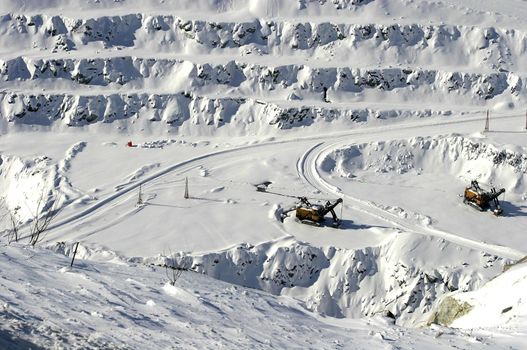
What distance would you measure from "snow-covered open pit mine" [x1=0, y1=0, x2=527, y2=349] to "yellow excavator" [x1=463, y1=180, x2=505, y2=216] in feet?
0.45

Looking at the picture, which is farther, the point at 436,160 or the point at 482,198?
Answer: the point at 436,160

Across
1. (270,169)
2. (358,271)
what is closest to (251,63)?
(270,169)

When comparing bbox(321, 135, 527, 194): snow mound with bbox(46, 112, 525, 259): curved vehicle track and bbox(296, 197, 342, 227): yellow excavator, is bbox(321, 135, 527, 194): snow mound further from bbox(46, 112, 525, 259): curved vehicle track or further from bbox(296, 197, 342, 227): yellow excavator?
bbox(296, 197, 342, 227): yellow excavator

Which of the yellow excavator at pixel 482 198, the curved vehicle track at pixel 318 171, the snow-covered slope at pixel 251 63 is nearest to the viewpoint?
the curved vehicle track at pixel 318 171

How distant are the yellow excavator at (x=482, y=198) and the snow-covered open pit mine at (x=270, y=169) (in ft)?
0.45

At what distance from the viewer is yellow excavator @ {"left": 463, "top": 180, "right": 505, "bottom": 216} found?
3381 cm

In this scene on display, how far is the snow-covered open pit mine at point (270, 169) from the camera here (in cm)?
1625

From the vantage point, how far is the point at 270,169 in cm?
3722

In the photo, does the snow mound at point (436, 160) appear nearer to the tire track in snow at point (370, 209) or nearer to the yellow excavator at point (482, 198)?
the tire track in snow at point (370, 209)

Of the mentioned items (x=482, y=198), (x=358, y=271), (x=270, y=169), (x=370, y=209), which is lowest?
(x=358, y=271)

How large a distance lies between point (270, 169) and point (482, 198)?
10.8 meters

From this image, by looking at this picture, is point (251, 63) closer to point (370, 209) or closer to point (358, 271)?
point (370, 209)

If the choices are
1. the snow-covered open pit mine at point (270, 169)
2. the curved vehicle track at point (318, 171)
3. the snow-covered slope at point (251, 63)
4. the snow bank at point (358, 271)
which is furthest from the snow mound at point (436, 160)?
the snow bank at point (358, 271)

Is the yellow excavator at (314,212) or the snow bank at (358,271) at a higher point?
the yellow excavator at (314,212)
